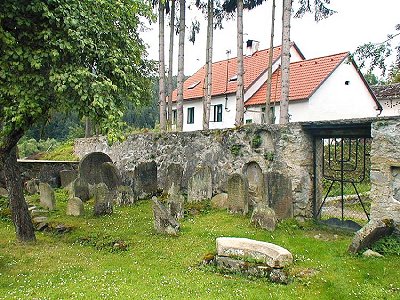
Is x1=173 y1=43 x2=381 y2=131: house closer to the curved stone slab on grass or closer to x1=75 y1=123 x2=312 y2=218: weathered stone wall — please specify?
x1=75 y1=123 x2=312 y2=218: weathered stone wall

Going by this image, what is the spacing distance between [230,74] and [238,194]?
70.8 ft

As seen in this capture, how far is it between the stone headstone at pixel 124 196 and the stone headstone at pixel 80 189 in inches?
60.5

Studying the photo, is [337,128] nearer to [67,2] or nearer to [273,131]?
[273,131]

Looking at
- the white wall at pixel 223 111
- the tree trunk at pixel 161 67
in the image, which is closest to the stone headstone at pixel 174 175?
the tree trunk at pixel 161 67

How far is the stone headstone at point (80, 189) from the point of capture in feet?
45.3

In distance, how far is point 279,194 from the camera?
10086mm

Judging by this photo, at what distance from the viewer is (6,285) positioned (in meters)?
6.38

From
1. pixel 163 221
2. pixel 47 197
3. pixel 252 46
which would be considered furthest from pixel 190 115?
pixel 163 221

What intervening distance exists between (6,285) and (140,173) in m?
7.91

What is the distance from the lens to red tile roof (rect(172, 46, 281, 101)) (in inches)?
1123

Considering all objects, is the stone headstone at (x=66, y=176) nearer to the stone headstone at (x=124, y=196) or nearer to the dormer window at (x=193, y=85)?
the stone headstone at (x=124, y=196)

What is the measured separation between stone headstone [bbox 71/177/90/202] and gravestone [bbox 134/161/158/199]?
1761mm

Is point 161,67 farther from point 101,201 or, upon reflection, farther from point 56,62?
point 56,62

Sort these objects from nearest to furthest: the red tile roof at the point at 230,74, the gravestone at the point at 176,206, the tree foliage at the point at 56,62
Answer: the tree foliage at the point at 56,62 → the gravestone at the point at 176,206 → the red tile roof at the point at 230,74
